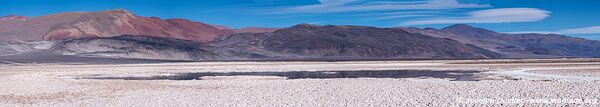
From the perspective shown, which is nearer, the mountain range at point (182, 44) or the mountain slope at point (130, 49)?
the mountain slope at point (130, 49)

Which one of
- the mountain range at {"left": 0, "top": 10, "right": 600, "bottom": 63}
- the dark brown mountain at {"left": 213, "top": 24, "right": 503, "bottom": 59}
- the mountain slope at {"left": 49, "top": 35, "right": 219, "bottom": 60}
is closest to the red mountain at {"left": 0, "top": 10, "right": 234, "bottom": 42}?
the mountain range at {"left": 0, "top": 10, "right": 600, "bottom": 63}

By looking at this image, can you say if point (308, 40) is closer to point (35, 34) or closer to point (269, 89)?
point (35, 34)

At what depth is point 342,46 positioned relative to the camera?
166 metres

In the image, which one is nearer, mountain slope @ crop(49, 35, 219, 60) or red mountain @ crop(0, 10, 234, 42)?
mountain slope @ crop(49, 35, 219, 60)

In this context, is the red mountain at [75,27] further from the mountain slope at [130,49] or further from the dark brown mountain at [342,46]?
the mountain slope at [130,49]

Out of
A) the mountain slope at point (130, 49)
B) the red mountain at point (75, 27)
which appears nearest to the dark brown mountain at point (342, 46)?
the mountain slope at point (130, 49)

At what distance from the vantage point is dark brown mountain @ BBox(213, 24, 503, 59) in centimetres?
15875

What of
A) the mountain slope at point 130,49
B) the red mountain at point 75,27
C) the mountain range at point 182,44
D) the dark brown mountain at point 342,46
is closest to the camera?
the mountain slope at point 130,49

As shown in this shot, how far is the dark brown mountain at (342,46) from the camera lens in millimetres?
158750

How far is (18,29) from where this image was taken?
18262cm

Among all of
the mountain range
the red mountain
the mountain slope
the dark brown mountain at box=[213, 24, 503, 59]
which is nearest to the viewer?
the mountain slope

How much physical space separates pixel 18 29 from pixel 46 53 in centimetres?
6243

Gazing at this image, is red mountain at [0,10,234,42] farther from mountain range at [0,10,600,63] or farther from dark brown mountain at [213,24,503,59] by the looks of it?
dark brown mountain at [213,24,503,59]

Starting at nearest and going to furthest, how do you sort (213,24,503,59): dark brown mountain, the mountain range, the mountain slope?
the mountain slope < the mountain range < (213,24,503,59): dark brown mountain
